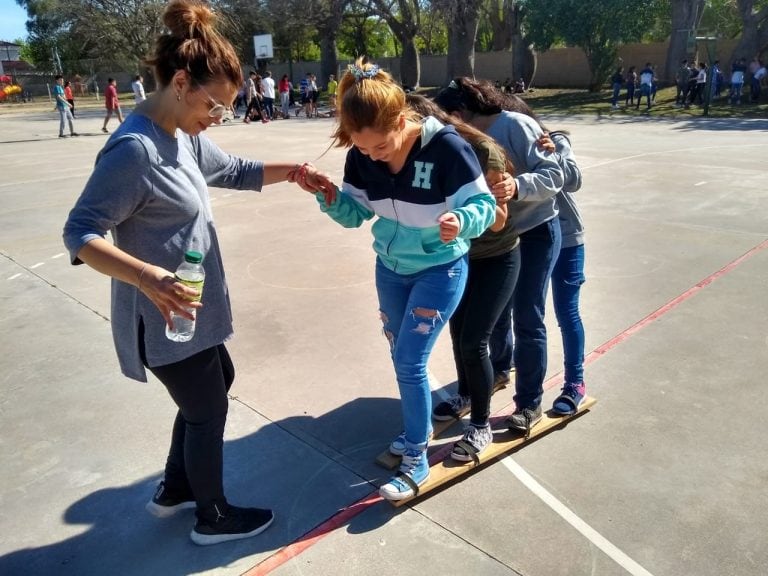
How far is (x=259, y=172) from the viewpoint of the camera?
283cm

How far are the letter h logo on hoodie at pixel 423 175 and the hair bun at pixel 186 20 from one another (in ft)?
3.05

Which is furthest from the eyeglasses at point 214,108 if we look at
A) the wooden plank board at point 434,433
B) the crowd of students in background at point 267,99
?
the crowd of students in background at point 267,99

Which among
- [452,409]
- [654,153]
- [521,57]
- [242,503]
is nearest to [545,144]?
[452,409]

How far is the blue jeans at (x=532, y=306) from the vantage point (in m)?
3.18

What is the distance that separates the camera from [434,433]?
11.4ft

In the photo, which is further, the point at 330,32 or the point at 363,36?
the point at 363,36

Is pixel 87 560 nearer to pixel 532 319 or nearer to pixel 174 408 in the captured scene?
pixel 174 408

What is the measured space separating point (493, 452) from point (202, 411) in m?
1.49

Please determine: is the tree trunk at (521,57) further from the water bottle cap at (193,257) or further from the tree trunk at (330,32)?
the water bottle cap at (193,257)

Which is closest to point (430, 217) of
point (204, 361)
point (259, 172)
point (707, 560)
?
point (259, 172)

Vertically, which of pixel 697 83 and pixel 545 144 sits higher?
pixel 697 83

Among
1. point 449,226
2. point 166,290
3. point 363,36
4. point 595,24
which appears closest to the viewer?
point 166,290

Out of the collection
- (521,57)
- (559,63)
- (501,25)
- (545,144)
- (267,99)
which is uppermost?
(501,25)

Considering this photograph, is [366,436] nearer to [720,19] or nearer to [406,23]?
[406,23]
